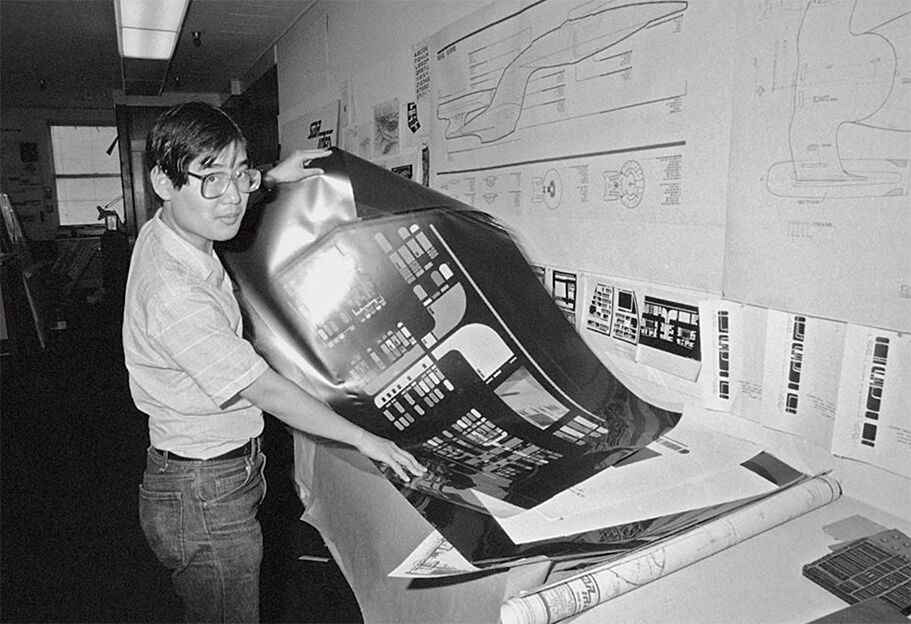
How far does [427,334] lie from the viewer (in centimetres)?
86

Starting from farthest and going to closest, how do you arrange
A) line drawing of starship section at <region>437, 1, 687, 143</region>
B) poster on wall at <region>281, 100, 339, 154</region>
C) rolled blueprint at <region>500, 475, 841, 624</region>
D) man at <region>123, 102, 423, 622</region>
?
poster on wall at <region>281, 100, 339, 154</region>, line drawing of starship section at <region>437, 1, 687, 143</region>, man at <region>123, 102, 423, 622</region>, rolled blueprint at <region>500, 475, 841, 624</region>

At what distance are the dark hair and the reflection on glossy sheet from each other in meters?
0.13

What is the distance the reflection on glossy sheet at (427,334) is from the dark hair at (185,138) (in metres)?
0.13

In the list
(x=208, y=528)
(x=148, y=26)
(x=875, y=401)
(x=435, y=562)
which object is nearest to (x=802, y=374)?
(x=875, y=401)

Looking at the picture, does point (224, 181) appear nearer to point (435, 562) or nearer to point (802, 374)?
point (435, 562)

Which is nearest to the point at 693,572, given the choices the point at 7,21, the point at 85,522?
the point at 85,522

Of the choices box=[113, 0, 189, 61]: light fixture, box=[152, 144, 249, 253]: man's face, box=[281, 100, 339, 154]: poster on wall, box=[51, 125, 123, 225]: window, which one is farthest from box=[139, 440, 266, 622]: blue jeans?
box=[51, 125, 123, 225]: window

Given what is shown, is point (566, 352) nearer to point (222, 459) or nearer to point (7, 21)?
point (222, 459)

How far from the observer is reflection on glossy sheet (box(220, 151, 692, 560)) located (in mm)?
836

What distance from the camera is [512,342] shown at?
0.87 metres

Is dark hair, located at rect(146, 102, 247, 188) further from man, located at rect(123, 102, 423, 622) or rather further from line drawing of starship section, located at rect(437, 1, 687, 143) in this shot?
line drawing of starship section, located at rect(437, 1, 687, 143)

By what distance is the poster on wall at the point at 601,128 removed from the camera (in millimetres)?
931

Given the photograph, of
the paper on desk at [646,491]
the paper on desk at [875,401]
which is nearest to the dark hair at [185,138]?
the paper on desk at [646,491]

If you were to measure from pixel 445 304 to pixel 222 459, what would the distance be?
45 centimetres
